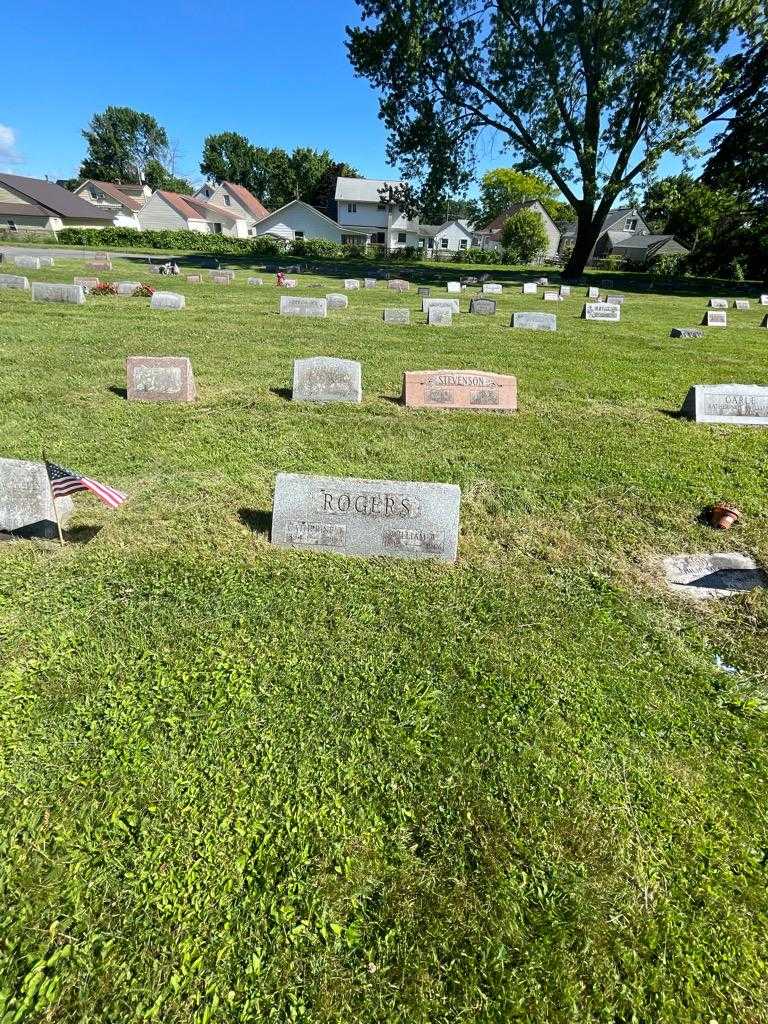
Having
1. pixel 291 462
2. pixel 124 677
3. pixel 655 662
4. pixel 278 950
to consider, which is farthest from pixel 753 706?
pixel 291 462

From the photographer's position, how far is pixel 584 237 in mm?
35125

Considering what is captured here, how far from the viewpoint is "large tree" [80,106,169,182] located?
323 feet

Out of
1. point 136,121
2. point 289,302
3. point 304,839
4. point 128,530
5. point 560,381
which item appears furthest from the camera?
point 136,121

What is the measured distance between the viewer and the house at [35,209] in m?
54.8

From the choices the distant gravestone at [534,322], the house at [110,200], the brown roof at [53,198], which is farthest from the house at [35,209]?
the distant gravestone at [534,322]

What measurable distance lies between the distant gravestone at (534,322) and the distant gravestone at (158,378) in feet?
39.0

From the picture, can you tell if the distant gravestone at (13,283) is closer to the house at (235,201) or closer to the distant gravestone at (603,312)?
the distant gravestone at (603,312)

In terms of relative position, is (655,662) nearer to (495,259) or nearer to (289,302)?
(289,302)

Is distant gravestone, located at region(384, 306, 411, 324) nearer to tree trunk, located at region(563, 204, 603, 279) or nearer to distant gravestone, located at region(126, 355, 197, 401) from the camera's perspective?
distant gravestone, located at region(126, 355, 197, 401)

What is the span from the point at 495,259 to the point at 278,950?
64.1m

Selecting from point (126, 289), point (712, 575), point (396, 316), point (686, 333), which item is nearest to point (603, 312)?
point (686, 333)

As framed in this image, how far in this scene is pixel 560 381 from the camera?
10.7m

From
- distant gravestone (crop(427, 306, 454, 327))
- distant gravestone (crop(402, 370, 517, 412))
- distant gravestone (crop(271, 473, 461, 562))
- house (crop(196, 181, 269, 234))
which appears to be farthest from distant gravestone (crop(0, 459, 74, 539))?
house (crop(196, 181, 269, 234))

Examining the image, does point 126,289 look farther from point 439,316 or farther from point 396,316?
point 439,316
